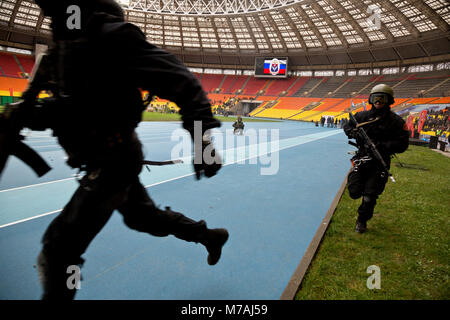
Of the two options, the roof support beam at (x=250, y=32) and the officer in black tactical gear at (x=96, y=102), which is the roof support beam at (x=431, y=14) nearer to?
the roof support beam at (x=250, y=32)

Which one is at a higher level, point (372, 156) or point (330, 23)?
point (330, 23)

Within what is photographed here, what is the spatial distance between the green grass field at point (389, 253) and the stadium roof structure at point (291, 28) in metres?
34.5

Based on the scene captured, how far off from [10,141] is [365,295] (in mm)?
3096

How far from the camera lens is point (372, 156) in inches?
149

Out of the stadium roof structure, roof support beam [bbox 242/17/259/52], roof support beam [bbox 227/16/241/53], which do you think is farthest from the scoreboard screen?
roof support beam [bbox 227/16/241/53]

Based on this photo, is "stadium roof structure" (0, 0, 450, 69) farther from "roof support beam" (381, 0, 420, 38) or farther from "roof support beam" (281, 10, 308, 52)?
"roof support beam" (281, 10, 308, 52)

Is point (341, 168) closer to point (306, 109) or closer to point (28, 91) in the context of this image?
point (28, 91)

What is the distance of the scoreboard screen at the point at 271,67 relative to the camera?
54.5 metres

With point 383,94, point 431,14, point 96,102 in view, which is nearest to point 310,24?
point 431,14

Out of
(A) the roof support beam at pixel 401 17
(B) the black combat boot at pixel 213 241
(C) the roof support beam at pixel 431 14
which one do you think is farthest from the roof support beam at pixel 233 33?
(B) the black combat boot at pixel 213 241

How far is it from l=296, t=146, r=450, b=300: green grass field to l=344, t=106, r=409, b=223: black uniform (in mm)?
505

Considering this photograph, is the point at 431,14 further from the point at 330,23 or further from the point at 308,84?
the point at 308,84

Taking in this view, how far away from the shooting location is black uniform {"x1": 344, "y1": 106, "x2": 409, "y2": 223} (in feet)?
12.4

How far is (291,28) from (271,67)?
11432mm
